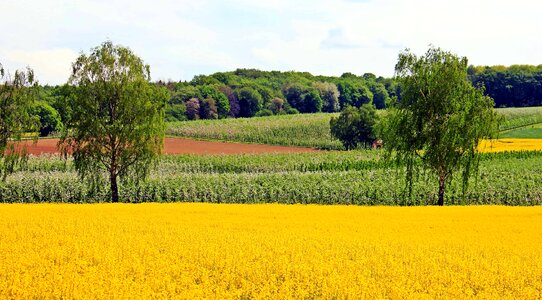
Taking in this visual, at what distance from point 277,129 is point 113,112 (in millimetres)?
79707

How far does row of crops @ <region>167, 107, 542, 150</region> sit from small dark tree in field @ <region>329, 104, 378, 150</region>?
6.57 m

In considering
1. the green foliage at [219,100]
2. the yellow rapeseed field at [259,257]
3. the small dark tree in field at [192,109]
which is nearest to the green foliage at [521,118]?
the green foliage at [219,100]

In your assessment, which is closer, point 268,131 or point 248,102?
point 268,131

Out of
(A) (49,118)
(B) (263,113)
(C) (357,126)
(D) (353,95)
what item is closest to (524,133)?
(C) (357,126)

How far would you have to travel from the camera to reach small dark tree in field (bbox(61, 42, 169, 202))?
3753 centimetres

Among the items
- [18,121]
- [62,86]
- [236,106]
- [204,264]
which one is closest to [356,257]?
[204,264]

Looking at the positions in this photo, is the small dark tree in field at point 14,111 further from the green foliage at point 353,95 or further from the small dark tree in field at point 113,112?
the green foliage at point 353,95

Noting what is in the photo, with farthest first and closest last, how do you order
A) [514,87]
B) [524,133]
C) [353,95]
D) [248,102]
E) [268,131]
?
1. [353,95]
2. [514,87]
3. [248,102]
4. [268,131]
5. [524,133]

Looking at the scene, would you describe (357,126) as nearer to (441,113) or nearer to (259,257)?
(441,113)

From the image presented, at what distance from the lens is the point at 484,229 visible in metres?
22.7

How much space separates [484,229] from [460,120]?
42.5 ft

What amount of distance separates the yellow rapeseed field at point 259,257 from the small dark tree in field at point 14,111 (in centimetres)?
1730

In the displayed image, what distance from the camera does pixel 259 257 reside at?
15.4 m

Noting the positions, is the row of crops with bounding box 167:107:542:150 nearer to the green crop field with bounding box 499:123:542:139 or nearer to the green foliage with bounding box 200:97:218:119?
the green crop field with bounding box 499:123:542:139
